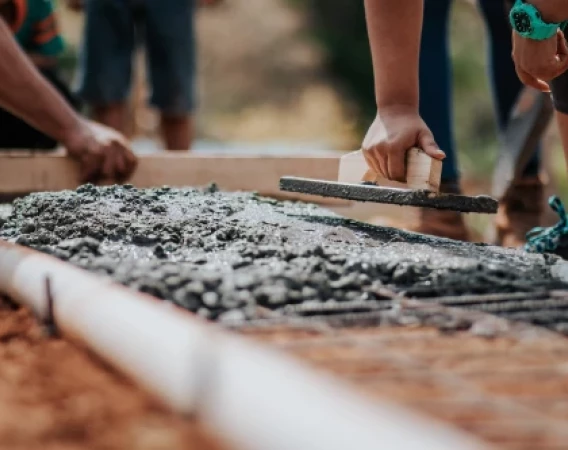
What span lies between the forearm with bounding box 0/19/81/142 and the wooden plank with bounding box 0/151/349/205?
10cm

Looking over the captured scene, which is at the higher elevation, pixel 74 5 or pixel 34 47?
pixel 74 5

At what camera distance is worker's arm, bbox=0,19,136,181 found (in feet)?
8.77

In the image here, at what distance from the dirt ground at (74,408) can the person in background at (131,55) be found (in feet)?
8.54

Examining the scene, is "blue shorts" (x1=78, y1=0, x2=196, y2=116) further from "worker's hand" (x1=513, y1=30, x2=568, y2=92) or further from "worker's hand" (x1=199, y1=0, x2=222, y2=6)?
"worker's hand" (x1=513, y1=30, x2=568, y2=92)

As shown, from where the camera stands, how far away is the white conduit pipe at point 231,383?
709mm

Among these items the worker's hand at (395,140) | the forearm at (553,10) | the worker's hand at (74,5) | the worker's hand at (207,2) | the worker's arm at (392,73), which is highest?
the worker's hand at (207,2)

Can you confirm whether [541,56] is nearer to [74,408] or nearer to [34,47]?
[74,408]

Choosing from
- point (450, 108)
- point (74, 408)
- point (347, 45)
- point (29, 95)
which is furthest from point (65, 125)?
point (347, 45)

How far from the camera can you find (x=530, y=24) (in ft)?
5.96

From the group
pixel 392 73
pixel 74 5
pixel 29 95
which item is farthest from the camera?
pixel 74 5

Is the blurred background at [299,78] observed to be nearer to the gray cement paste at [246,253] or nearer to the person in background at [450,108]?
the person in background at [450,108]

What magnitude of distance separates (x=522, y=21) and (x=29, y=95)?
150 cm

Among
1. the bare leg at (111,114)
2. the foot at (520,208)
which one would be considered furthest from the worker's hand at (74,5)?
the foot at (520,208)

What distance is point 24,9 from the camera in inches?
135
